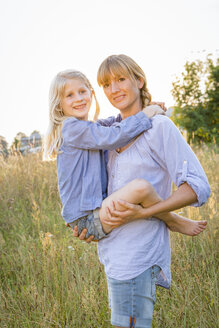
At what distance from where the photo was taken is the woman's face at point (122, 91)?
189 cm

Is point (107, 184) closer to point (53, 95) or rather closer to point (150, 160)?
point (150, 160)

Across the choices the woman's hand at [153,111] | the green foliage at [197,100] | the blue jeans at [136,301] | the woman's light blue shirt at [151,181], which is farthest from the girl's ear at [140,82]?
the green foliage at [197,100]

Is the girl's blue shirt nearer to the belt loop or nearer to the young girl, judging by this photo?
the young girl

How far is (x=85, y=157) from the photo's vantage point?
1.89 m

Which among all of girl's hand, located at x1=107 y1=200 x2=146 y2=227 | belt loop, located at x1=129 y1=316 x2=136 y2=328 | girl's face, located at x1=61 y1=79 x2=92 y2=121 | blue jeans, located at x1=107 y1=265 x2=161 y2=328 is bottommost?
belt loop, located at x1=129 y1=316 x2=136 y2=328

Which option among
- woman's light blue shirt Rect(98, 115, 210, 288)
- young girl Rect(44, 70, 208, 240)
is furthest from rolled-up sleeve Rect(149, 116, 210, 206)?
young girl Rect(44, 70, 208, 240)

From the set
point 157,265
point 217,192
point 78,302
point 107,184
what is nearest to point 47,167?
point 217,192

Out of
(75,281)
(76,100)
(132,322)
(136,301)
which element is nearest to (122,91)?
(76,100)

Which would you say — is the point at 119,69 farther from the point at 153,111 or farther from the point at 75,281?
the point at 75,281

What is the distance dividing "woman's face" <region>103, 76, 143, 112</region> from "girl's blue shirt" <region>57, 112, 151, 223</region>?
17 cm

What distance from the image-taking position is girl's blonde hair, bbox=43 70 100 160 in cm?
204

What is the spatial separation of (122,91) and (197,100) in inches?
550

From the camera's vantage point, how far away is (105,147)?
70.4 inches

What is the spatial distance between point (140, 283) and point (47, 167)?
4.82 meters
